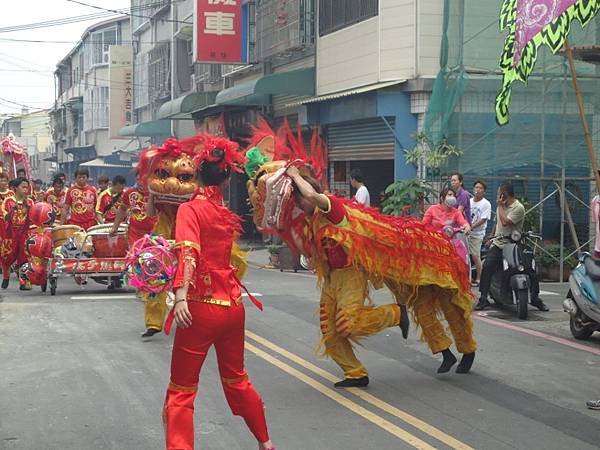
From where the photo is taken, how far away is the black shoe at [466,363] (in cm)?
862

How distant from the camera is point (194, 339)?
5.42m

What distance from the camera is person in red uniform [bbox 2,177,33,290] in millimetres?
16438

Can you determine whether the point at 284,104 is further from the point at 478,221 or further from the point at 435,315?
the point at 435,315

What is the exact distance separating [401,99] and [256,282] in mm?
5330

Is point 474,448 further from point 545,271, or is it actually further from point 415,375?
point 545,271

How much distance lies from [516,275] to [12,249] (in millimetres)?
8661

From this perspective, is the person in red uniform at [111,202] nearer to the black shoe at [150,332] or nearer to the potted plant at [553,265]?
the black shoe at [150,332]

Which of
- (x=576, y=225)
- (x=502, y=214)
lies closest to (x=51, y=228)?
(x=502, y=214)

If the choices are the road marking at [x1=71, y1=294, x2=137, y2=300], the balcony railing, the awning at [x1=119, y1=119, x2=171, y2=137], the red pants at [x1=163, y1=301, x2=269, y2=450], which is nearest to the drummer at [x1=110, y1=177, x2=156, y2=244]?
the road marking at [x1=71, y1=294, x2=137, y2=300]

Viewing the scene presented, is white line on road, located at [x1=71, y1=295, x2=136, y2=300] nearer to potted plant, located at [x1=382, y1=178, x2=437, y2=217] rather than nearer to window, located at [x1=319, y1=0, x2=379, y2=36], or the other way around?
potted plant, located at [x1=382, y1=178, x2=437, y2=217]

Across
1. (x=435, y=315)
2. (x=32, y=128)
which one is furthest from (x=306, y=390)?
(x=32, y=128)

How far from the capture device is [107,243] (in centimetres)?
1495

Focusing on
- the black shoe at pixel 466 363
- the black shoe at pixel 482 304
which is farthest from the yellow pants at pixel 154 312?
the black shoe at pixel 482 304

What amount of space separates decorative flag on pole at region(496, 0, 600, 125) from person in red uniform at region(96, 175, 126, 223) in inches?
270
